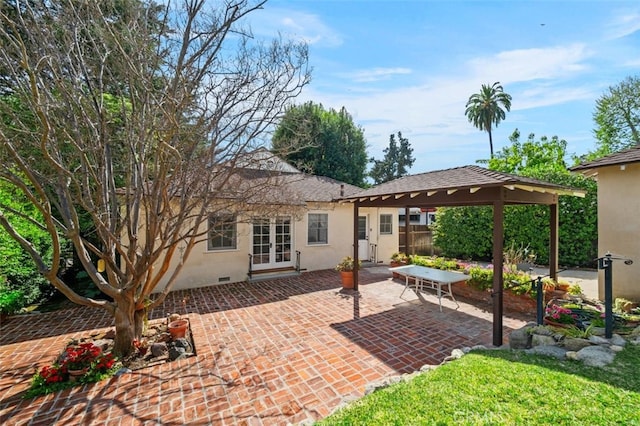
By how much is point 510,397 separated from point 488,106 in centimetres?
3303

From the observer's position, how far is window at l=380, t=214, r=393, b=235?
12617 millimetres

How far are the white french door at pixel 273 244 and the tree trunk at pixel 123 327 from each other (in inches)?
204

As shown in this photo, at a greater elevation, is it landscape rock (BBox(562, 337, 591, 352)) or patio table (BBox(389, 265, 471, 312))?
patio table (BBox(389, 265, 471, 312))

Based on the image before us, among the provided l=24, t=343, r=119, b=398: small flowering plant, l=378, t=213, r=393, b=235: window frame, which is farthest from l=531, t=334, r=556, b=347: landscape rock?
l=378, t=213, r=393, b=235: window frame

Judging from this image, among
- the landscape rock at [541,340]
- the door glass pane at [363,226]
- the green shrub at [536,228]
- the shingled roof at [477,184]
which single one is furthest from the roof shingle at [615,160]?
the door glass pane at [363,226]

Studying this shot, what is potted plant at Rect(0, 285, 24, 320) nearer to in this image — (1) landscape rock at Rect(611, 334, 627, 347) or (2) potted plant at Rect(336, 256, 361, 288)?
(2) potted plant at Rect(336, 256, 361, 288)

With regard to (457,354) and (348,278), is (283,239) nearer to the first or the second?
(348,278)

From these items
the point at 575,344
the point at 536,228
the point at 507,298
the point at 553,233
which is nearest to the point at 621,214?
the point at 553,233

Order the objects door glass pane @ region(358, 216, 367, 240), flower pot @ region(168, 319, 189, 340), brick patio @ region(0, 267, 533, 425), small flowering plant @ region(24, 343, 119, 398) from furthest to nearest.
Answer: door glass pane @ region(358, 216, 367, 240) → flower pot @ region(168, 319, 189, 340) → small flowering plant @ region(24, 343, 119, 398) → brick patio @ region(0, 267, 533, 425)

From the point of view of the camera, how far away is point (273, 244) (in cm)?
1006

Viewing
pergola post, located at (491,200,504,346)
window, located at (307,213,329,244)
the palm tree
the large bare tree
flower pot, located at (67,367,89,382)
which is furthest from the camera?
the palm tree

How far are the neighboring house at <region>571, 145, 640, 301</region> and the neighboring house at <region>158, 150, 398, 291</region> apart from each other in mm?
6934

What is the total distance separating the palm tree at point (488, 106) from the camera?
27953 millimetres

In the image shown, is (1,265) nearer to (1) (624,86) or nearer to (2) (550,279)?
(2) (550,279)
